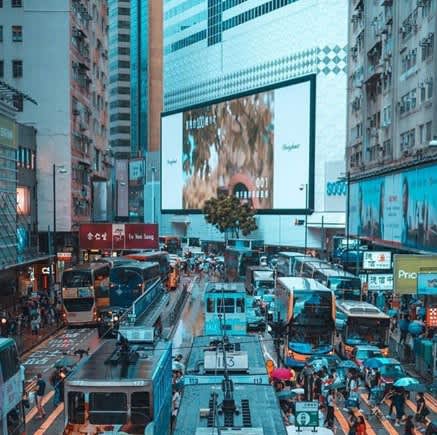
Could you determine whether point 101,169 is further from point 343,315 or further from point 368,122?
point 343,315

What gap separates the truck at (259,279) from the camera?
5409 centimetres

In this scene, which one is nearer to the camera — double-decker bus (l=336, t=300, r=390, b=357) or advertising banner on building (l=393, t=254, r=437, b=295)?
advertising banner on building (l=393, t=254, r=437, b=295)

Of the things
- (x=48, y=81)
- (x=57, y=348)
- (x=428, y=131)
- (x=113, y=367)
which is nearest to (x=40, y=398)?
(x=113, y=367)

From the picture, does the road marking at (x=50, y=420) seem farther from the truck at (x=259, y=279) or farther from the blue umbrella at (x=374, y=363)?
the truck at (x=259, y=279)

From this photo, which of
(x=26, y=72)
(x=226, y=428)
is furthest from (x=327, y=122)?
(x=226, y=428)

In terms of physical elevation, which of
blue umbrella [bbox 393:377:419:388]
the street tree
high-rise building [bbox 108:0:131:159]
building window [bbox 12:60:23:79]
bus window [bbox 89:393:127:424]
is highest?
high-rise building [bbox 108:0:131:159]

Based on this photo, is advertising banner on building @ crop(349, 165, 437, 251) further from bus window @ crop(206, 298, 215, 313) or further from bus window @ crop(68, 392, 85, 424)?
bus window @ crop(68, 392, 85, 424)

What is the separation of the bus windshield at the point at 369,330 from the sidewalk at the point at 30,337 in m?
15.4

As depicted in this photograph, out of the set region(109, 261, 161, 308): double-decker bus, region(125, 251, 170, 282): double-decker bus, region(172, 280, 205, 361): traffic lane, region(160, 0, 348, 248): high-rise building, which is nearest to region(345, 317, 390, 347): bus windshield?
region(172, 280, 205, 361): traffic lane

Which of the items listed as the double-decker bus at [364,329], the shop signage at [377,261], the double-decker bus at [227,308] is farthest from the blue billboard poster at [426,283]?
the shop signage at [377,261]

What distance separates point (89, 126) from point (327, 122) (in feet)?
113

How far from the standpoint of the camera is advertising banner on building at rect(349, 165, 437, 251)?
42.8 metres

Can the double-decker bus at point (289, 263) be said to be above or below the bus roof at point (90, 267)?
below

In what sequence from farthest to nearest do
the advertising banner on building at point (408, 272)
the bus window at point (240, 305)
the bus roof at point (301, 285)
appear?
the bus window at point (240, 305) < the advertising banner on building at point (408, 272) < the bus roof at point (301, 285)
